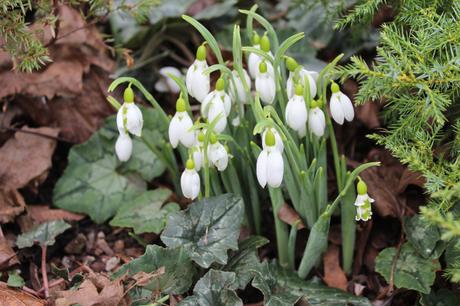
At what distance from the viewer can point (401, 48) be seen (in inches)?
73.9

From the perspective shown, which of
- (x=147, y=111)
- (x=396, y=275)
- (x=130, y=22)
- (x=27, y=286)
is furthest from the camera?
(x=130, y=22)

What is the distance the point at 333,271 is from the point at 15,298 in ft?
3.43

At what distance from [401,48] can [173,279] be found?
0.96 meters

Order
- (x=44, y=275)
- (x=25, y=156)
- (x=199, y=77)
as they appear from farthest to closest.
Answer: (x=25, y=156) → (x=44, y=275) → (x=199, y=77)

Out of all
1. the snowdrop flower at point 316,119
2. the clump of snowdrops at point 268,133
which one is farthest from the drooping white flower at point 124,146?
the snowdrop flower at point 316,119

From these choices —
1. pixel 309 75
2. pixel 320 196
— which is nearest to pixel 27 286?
pixel 320 196

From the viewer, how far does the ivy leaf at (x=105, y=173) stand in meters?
2.46

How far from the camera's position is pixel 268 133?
1.71 m

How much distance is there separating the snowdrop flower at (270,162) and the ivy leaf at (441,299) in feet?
2.10

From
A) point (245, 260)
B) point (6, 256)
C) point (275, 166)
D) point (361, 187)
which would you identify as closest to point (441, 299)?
point (361, 187)

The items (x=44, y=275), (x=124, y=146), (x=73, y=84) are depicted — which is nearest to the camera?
(x=124, y=146)

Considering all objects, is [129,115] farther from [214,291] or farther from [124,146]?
[214,291]

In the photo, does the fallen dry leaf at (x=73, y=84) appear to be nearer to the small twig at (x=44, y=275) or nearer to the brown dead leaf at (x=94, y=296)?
the small twig at (x=44, y=275)

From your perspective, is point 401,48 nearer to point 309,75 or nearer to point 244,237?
point 309,75
